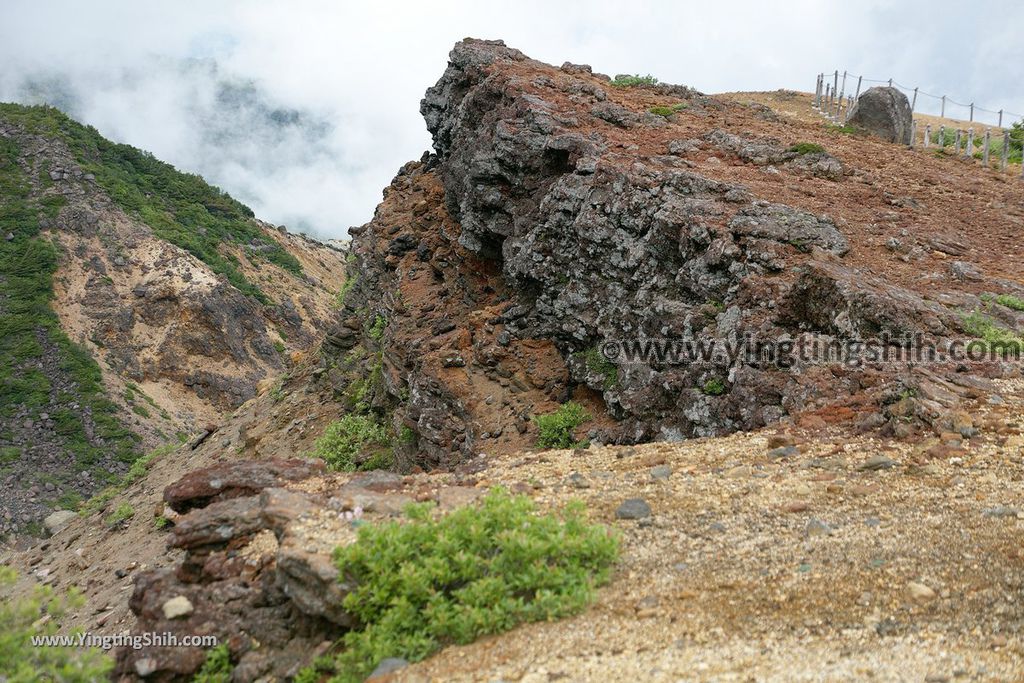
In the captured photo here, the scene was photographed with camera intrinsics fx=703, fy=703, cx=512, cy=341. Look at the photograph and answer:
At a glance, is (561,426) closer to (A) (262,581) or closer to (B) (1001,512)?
(A) (262,581)

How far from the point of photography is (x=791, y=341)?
8609 millimetres

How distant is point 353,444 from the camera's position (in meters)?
14.8

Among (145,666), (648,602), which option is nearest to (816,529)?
(648,602)

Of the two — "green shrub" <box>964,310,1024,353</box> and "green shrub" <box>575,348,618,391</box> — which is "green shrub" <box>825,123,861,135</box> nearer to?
"green shrub" <box>964,310,1024,353</box>

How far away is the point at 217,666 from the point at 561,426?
6525 millimetres

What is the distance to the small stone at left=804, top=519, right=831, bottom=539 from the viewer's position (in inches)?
203

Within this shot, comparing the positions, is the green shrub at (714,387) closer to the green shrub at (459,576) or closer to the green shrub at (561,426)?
the green shrub at (561,426)

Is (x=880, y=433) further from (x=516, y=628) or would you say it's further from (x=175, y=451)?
(x=175, y=451)

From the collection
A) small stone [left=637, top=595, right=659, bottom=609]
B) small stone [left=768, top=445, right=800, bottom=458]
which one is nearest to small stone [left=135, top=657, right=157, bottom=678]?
small stone [left=637, top=595, right=659, bottom=609]

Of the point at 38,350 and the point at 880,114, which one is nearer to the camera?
the point at 880,114

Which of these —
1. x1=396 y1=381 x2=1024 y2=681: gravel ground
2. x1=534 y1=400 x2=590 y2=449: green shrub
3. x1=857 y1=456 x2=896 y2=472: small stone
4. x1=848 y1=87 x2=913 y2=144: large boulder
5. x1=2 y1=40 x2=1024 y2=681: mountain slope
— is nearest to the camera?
x1=396 y1=381 x2=1024 y2=681: gravel ground

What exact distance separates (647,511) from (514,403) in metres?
6.15

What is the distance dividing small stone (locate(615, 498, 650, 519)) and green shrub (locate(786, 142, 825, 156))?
35.5ft

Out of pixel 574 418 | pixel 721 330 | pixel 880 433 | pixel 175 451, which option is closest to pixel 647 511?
pixel 880 433
